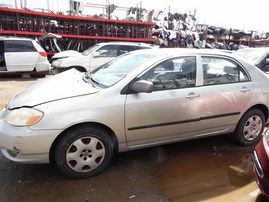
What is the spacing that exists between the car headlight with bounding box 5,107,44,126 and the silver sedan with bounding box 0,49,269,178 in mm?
10

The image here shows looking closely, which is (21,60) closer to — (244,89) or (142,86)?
(142,86)

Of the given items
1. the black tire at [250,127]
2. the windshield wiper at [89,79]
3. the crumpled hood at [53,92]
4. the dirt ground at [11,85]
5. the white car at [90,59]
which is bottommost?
the dirt ground at [11,85]

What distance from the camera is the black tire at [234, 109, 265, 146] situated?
3.91 m

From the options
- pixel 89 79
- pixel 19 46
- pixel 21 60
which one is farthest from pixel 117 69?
pixel 19 46

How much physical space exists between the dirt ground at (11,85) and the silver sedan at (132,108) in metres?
3.74

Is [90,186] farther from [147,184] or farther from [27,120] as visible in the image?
[27,120]

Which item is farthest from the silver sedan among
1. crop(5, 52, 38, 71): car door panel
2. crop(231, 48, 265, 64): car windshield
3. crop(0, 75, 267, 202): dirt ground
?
crop(5, 52, 38, 71): car door panel

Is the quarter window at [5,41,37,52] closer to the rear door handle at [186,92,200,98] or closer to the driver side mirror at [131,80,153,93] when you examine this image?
the driver side mirror at [131,80,153,93]

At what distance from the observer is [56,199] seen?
2.63 meters

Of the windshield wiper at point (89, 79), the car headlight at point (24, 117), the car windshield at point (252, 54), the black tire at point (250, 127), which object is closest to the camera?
the car headlight at point (24, 117)

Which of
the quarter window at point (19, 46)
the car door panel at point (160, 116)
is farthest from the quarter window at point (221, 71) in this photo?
the quarter window at point (19, 46)

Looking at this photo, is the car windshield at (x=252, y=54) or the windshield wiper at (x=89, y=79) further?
the car windshield at (x=252, y=54)

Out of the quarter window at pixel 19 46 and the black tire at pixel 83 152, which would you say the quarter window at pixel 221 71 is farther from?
the quarter window at pixel 19 46

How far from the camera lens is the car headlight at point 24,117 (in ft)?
8.80
